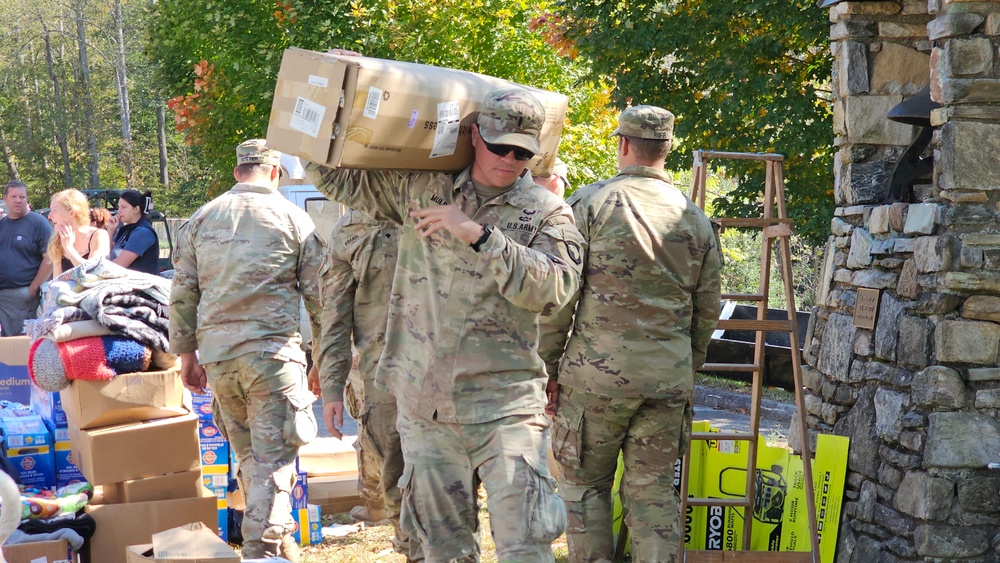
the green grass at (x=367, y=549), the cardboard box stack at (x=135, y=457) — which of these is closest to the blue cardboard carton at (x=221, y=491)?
the cardboard box stack at (x=135, y=457)

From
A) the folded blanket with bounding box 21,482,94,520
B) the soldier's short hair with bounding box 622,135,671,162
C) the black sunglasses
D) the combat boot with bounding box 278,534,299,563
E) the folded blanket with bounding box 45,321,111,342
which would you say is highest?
the soldier's short hair with bounding box 622,135,671,162

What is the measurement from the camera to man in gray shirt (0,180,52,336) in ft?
31.1

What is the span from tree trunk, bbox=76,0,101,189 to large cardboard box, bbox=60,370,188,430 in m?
35.7

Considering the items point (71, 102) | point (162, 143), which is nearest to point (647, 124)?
point (162, 143)

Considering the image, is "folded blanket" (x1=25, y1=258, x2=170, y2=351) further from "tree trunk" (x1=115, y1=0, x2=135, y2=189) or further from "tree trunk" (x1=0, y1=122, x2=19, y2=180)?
"tree trunk" (x1=0, y1=122, x2=19, y2=180)

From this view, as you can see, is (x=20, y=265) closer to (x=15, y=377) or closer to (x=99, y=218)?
(x=99, y=218)

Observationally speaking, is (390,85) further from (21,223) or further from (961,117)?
(21,223)

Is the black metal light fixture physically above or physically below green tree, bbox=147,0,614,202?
below

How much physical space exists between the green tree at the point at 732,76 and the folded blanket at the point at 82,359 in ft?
16.0

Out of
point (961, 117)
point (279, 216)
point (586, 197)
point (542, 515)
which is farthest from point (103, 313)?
point (961, 117)

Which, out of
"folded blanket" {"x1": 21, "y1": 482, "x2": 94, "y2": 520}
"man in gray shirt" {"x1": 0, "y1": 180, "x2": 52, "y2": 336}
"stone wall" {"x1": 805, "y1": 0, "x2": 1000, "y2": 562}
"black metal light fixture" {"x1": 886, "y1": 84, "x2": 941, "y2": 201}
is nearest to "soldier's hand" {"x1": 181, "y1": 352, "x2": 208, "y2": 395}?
"folded blanket" {"x1": 21, "y1": 482, "x2": 94, "y2": 520}

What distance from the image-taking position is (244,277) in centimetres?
477

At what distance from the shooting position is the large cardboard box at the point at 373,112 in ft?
9.87

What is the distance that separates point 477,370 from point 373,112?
83 cm
